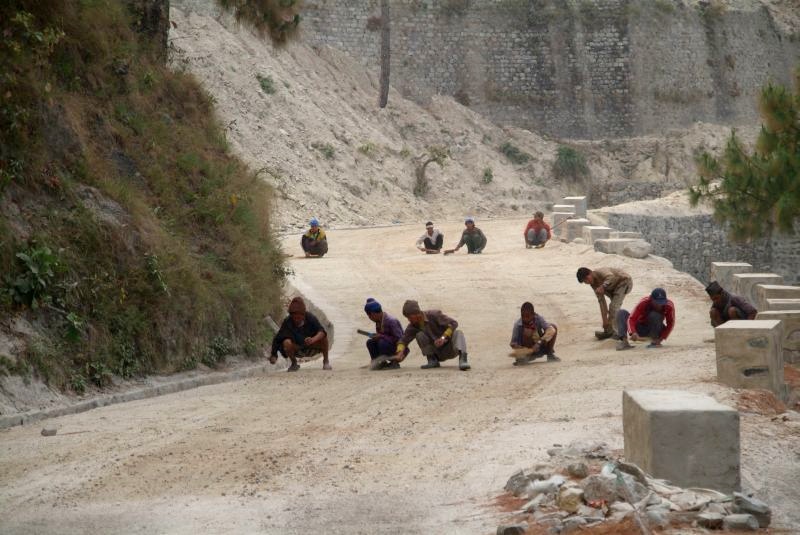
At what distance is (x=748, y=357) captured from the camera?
11727mm

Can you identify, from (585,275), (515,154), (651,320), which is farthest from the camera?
(515,154)

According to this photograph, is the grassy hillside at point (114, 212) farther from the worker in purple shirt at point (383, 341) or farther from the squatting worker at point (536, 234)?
the squatting worker at point (536, 234)

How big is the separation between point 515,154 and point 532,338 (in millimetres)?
37926

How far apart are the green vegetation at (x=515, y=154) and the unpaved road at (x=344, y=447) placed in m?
35.7

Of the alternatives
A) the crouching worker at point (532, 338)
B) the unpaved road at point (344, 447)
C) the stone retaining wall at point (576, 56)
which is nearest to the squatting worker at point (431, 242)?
the unpaved road at point (344, 447)

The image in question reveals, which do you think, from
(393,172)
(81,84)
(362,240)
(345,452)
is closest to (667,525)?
(345,452)

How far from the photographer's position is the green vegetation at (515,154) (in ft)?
173

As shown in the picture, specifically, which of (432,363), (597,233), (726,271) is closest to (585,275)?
(432,363)

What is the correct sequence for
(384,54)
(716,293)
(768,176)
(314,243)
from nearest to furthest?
(716,293)
(768,176)
(314,243)
(384,54)

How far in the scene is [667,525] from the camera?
23.5 feet

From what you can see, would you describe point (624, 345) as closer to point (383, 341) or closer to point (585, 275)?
point (585, 275)

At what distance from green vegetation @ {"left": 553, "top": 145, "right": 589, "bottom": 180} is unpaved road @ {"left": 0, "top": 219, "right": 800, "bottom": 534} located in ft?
118

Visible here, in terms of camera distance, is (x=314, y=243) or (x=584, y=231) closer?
(x=314, y=243)

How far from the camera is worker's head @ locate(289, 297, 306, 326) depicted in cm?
1502
